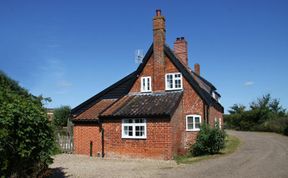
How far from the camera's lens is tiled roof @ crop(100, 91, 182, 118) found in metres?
20.9

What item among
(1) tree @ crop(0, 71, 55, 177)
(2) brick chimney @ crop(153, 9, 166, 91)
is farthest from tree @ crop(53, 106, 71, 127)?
(1) tree @ crop(0, 71, 55, 177)

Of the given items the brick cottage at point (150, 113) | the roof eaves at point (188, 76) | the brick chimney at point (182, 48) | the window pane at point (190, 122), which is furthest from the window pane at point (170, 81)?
the brick chimney at point (182, 48)

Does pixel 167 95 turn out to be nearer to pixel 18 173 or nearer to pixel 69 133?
pixel 69 133

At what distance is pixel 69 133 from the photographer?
2606 cm

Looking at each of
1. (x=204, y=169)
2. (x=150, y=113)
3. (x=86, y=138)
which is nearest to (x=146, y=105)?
(x=150, y=113)

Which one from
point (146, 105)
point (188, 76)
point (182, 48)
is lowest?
Result: point (146, 105)

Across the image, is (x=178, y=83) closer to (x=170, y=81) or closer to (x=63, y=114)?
(x=170, y=81)

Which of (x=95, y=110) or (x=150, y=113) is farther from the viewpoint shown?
(x=95, y=110)

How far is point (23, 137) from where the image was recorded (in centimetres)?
1020

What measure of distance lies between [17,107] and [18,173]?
2.22m

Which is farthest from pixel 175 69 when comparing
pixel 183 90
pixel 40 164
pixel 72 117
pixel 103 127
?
pixel 40 164

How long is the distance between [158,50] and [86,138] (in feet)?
30.0

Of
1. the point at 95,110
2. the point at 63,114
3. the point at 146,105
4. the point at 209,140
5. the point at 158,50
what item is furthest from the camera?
the point at 63,114

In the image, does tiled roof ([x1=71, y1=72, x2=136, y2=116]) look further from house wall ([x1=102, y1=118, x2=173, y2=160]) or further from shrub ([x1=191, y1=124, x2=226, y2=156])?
shrub ([x1=191, y1=124, x2=226, y2=156])
